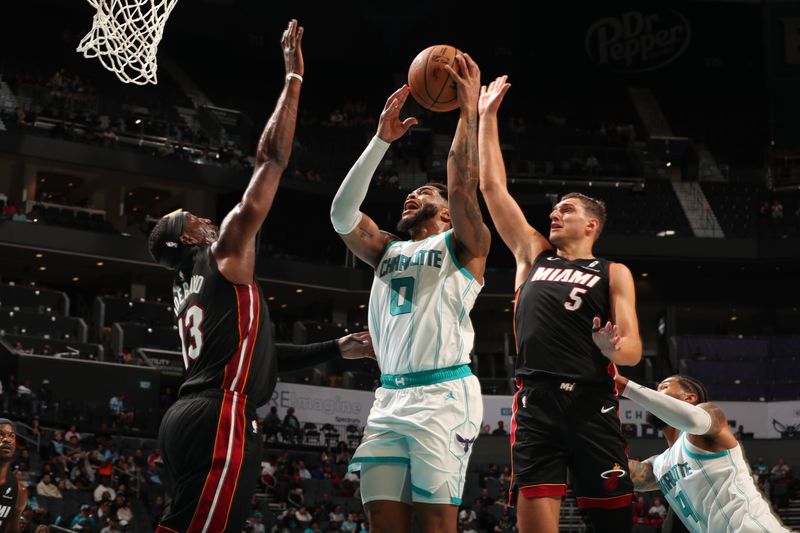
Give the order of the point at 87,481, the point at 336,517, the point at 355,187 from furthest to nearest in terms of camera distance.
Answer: the point at 336,517 → the point at 87,481 → the point at 355,187

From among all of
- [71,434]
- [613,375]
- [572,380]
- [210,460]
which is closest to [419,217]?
[572,380]

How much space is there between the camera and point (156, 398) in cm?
2759

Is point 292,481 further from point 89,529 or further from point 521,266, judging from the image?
point 521,266

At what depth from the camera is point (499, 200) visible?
20.2 feet

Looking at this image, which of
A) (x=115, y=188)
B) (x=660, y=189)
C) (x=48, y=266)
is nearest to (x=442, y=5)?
(x=660, y=189)

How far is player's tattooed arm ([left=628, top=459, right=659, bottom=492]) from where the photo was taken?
7020 mm

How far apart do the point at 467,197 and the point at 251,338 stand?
4.57 ft

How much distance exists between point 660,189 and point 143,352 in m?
19.8

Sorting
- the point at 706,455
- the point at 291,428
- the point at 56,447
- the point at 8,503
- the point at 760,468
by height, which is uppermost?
the point at 706,455

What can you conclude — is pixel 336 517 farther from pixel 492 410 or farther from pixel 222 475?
pixel 222 475

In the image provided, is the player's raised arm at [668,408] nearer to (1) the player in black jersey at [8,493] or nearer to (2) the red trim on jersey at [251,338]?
(2) the red trim on jersey at [251,338]

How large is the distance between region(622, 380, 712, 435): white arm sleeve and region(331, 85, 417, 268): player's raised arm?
1647mm

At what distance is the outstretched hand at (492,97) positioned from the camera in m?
6.32

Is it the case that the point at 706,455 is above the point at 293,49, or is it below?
below
